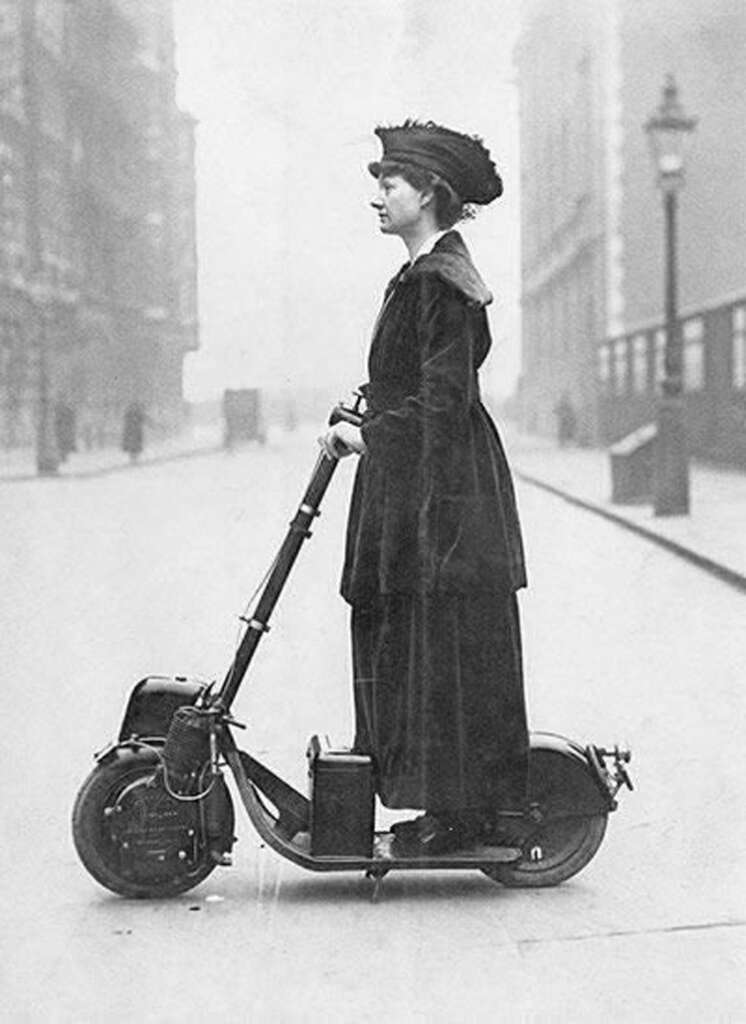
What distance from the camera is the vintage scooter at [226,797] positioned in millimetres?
3779

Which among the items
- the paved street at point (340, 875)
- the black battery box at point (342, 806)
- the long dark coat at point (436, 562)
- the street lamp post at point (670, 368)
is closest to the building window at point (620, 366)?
the street lamp post at point (670, 368)

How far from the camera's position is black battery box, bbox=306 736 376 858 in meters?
3.80

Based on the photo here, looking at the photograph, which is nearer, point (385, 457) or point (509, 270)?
point (385, 457)

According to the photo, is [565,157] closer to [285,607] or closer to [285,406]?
[285,607]

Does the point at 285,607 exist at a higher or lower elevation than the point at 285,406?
lower

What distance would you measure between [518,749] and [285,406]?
1.88m

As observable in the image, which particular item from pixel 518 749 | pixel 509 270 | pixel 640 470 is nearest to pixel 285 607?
pixel 509 270

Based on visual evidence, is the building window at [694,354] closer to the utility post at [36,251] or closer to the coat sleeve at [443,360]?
the utility post at [36,251]

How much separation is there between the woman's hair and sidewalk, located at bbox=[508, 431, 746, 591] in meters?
6.28

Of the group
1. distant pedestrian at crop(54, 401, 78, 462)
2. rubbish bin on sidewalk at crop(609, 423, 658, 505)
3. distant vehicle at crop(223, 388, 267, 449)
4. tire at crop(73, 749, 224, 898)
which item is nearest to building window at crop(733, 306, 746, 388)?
rubbish bin on sidewalk at crop(609, 423, 658, 505)

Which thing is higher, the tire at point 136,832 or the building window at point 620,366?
the building window at point 620,366

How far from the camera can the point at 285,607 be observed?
847 cm

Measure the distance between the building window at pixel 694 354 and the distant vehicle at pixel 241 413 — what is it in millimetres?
17934

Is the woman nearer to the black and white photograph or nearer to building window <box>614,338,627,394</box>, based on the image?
the black and white photograph
